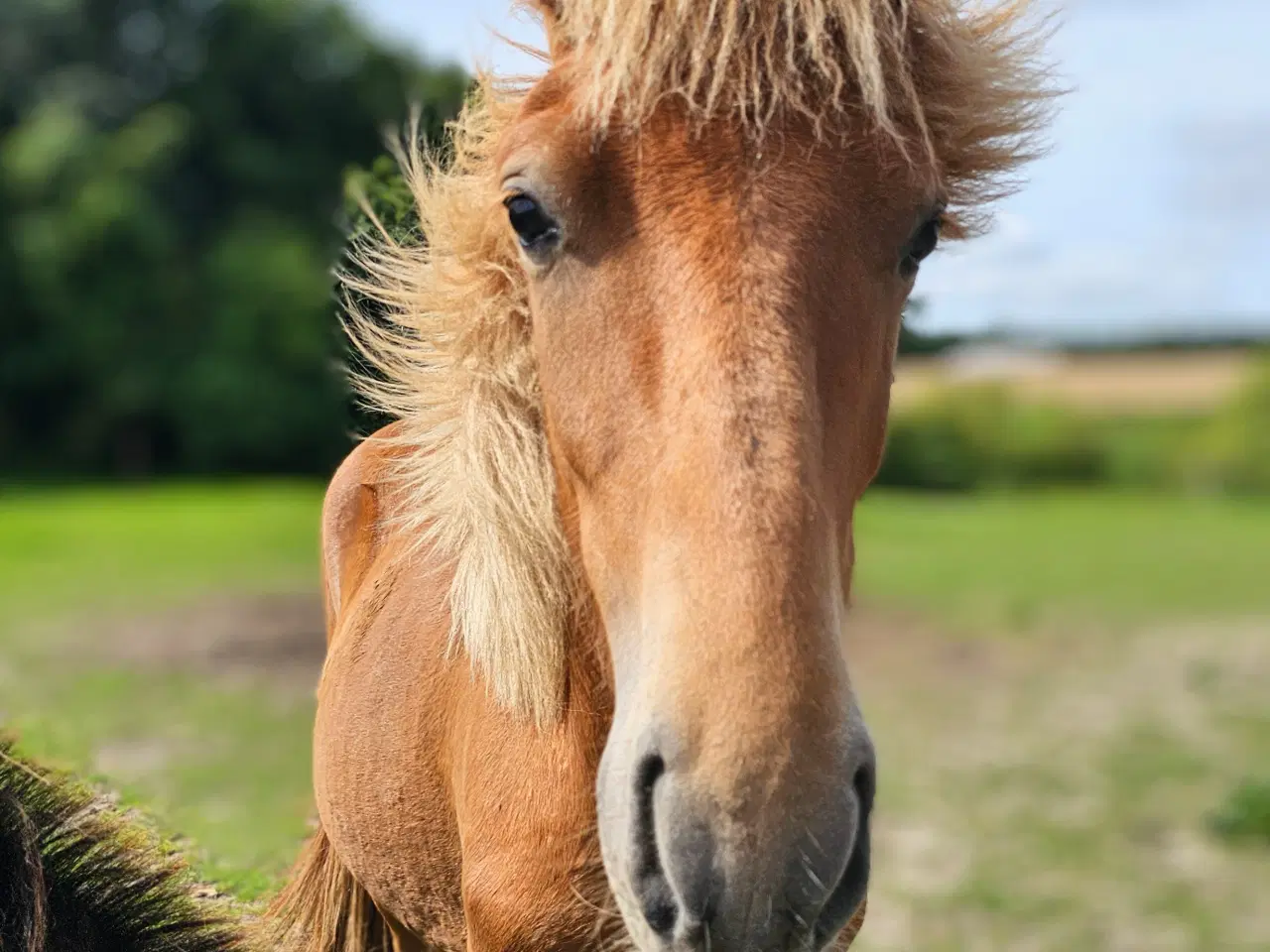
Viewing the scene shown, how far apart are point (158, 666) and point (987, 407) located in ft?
65.0

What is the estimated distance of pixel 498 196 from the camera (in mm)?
1564

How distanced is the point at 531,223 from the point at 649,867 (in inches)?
33.5

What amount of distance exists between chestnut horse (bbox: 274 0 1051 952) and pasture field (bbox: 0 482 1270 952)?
562 mm

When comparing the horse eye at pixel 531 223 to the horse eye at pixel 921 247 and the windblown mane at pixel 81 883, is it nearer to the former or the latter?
the horse eye at pixel 921 247

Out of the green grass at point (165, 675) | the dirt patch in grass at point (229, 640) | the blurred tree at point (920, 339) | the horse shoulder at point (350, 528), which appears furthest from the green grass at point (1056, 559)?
the horse shoulder at point (350, 528)

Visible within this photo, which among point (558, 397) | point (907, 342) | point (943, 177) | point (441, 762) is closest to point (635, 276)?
point (558, 397)

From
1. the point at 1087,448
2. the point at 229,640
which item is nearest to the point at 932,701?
the point at 229,640

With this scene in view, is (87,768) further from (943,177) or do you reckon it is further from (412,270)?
(943,177)

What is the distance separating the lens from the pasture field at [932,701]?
6.46 metres

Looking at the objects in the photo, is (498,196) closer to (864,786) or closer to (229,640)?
(864,786)

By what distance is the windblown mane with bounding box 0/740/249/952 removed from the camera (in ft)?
4.62

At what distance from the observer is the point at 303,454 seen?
1166 centimetres

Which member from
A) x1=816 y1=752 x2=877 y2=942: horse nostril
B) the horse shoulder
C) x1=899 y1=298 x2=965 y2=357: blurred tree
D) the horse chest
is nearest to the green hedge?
x1=899 y1=298 x2=965 y2=357: blurred tree

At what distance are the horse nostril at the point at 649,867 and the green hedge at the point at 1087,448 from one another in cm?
2356
